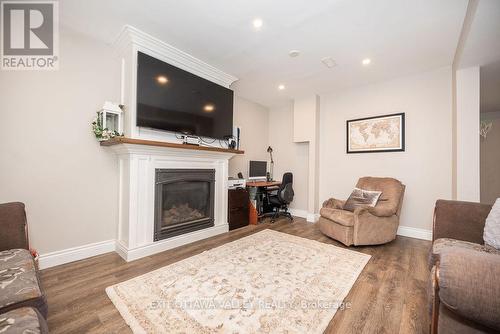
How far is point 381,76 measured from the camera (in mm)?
3355

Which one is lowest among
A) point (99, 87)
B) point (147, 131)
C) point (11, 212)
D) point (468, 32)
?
point (11, 212)

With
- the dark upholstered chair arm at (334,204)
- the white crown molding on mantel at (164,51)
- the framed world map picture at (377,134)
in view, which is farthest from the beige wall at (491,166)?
the white crown molding on mantel at (164,51)

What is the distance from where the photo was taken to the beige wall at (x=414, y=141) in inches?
120

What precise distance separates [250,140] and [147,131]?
97.6 inches

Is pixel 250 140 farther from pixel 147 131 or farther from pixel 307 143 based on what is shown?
pixel 147 131

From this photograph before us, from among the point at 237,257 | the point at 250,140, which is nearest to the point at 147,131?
the point at 237,257

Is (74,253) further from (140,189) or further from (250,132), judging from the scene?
(250,132)

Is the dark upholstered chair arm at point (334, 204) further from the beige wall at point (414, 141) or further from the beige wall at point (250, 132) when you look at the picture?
the beige wall at point (250, 132)

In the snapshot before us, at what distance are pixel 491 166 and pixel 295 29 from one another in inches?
206

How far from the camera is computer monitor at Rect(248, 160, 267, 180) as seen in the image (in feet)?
14.7

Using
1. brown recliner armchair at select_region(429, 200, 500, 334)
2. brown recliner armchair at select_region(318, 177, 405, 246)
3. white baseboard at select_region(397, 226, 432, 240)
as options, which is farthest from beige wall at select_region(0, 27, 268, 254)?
white baseboard at select_region(397, 226, 432, 240)

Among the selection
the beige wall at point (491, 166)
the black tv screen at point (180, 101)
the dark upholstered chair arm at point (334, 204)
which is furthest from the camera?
→ the beige wall at point (491, 166)

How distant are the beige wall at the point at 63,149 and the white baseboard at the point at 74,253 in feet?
0.20

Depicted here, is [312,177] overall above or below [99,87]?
Result: below
